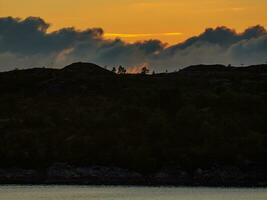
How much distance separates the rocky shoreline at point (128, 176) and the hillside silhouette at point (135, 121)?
1159 mm

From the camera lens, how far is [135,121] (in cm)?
14400

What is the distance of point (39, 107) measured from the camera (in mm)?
157125

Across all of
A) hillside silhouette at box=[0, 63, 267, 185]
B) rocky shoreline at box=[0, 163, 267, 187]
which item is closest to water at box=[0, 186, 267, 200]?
rocky shoreline at box=[0, 163, 267, 187]

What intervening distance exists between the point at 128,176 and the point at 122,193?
66.5 ft

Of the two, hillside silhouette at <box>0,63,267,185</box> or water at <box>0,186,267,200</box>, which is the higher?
hillside silhouette at <box>0,63,267,185</box>

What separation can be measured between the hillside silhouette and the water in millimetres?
13494

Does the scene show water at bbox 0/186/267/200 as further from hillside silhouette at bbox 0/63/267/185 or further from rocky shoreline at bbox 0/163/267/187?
hillside silhouette at bbox 0/63/267/185

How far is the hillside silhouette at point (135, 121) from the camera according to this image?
13062cm

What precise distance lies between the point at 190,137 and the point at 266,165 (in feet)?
44.5

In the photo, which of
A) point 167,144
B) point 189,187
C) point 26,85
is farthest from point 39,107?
point 189,187

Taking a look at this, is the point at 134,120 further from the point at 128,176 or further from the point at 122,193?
the point at 122,193

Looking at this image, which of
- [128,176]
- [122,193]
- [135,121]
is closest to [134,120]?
[135,121]

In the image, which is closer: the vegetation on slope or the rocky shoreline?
the rocky shoreline

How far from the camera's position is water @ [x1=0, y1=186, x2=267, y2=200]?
3952 inches
